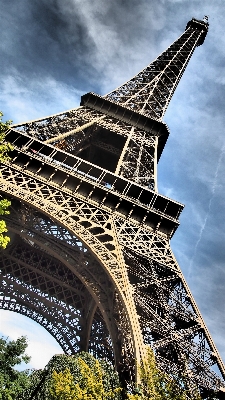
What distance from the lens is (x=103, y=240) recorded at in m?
19.1

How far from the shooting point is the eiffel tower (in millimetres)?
13742

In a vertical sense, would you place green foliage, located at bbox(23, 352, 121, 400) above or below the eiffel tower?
below

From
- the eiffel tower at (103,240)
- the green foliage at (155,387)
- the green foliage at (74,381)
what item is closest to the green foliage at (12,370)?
the green foliage at (74,381)

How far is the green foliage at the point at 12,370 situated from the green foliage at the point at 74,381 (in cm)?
52

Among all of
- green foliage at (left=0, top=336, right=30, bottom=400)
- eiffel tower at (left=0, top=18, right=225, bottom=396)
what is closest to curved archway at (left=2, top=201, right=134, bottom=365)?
eiffel tower at (left=0, top=18, right=225, bottom=396)

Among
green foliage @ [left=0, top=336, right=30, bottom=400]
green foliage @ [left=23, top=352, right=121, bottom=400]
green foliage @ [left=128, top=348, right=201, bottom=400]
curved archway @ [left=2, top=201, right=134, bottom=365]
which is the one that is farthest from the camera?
curved archway @ [left=2, top=201, right=134, bottom=365]

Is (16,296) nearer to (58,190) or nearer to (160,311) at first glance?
(58,190)

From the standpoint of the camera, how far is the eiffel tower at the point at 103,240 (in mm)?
13742

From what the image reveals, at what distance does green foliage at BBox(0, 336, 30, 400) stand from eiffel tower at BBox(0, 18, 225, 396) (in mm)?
3694

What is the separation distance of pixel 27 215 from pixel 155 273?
831 cm

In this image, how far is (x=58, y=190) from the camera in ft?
63.8

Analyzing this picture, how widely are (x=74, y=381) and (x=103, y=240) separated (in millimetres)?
8798

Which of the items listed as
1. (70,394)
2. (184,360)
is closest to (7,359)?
(70,394)

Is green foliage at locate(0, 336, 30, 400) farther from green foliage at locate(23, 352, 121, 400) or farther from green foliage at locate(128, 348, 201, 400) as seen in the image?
green foliage at locate(128, 348, 201, 400)
